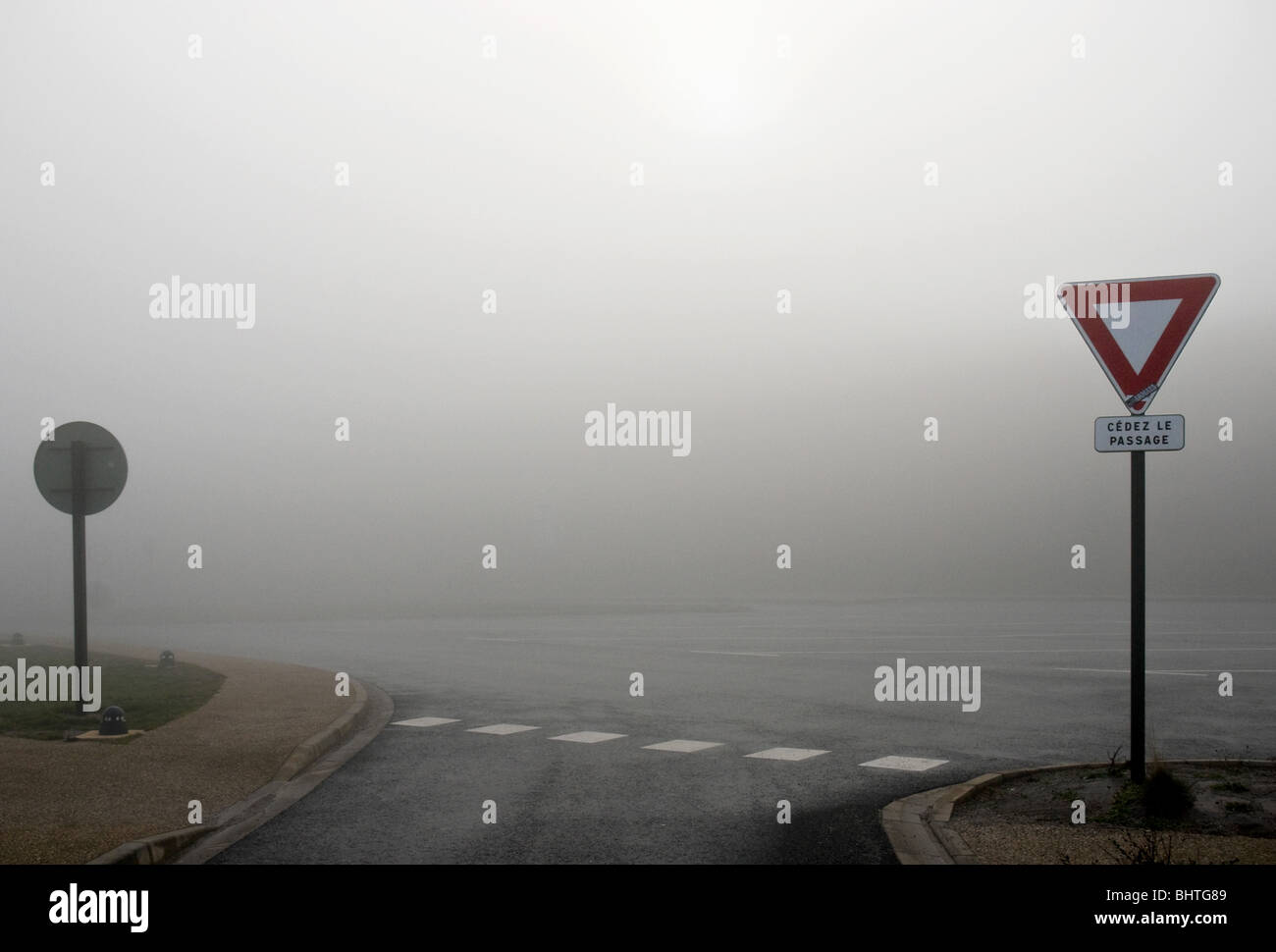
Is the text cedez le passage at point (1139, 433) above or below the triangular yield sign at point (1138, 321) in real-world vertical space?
below

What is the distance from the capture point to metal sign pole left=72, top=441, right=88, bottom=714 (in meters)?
13.3

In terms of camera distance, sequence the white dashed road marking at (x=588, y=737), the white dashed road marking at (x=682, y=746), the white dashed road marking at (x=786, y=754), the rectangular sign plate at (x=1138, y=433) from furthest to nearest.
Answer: the white dashed road marking at (x=588, y=737)
the white dashed road marking at (x=682, y=746)
the white dashed road marking at (x=786, y=754)
the rectangular sign plate at (x=1138, y=433)

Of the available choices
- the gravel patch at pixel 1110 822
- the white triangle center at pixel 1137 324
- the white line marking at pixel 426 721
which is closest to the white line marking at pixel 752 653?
the white line marking at pixel 426 721

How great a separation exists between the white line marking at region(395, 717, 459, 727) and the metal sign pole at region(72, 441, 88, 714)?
3.66 metres

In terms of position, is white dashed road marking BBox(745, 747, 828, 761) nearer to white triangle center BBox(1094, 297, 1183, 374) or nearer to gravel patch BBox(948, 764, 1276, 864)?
gravel patch BBox(948, 764, 1276, 864)

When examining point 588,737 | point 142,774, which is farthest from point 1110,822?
point 142,774

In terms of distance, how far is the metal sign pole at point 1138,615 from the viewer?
27.7 ft

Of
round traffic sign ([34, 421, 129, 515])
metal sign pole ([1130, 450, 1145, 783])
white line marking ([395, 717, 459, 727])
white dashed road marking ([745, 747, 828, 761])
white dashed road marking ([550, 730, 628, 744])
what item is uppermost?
round traffic sign ([34, 421, 129, 515])

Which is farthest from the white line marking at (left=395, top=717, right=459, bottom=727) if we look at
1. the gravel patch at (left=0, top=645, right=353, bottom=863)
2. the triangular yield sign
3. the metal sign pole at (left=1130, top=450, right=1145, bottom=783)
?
the triangular yield sign

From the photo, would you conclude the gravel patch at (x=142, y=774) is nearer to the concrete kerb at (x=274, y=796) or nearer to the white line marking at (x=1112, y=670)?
the concrete kerb at (x=274, y=796)

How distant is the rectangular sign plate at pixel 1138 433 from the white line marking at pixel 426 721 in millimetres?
7826

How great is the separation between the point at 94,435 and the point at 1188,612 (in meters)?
33.7
